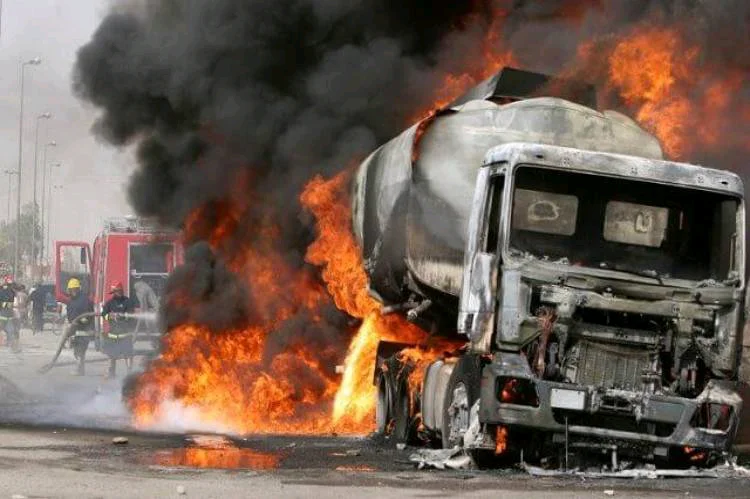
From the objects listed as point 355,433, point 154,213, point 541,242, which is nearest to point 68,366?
point 154,213

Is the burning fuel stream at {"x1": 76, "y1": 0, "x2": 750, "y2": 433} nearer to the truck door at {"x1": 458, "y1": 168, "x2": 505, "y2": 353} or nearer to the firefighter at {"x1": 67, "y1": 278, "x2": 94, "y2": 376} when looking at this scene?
the truck door at {"x1": 458, "y1": 168, "x2": 505, "y2": 353}

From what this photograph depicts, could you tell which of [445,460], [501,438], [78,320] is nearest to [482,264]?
[501,438]

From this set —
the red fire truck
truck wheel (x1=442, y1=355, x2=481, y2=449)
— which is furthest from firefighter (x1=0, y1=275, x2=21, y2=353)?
truck wheel (x1=442, y1=355, x2=481, y2=449)

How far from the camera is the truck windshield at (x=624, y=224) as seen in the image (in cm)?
1130

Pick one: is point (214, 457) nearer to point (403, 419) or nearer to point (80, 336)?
point (403, 419)

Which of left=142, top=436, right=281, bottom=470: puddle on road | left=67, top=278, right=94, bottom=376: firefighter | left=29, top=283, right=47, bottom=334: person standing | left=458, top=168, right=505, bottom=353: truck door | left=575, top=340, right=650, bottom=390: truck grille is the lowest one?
left=29, top=283, right=47, bottom=334: person standing

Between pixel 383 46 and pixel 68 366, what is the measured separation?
37.0 ft

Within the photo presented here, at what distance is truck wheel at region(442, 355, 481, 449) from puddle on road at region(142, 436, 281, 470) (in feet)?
4.82

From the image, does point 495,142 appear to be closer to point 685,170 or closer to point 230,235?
point 685,170

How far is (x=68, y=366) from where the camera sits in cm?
2764

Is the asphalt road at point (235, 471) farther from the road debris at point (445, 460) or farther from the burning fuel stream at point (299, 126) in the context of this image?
the burning fuel stream at point (299, 126)

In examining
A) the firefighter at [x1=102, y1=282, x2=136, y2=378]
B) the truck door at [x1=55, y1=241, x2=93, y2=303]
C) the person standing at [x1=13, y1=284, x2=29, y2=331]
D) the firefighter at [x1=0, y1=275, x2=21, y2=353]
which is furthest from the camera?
the truck door at [x1=55, y1=241, x2=93, y2=303]

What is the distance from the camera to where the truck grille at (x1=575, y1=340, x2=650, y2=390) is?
11.0m

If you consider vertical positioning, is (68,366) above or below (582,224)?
below
